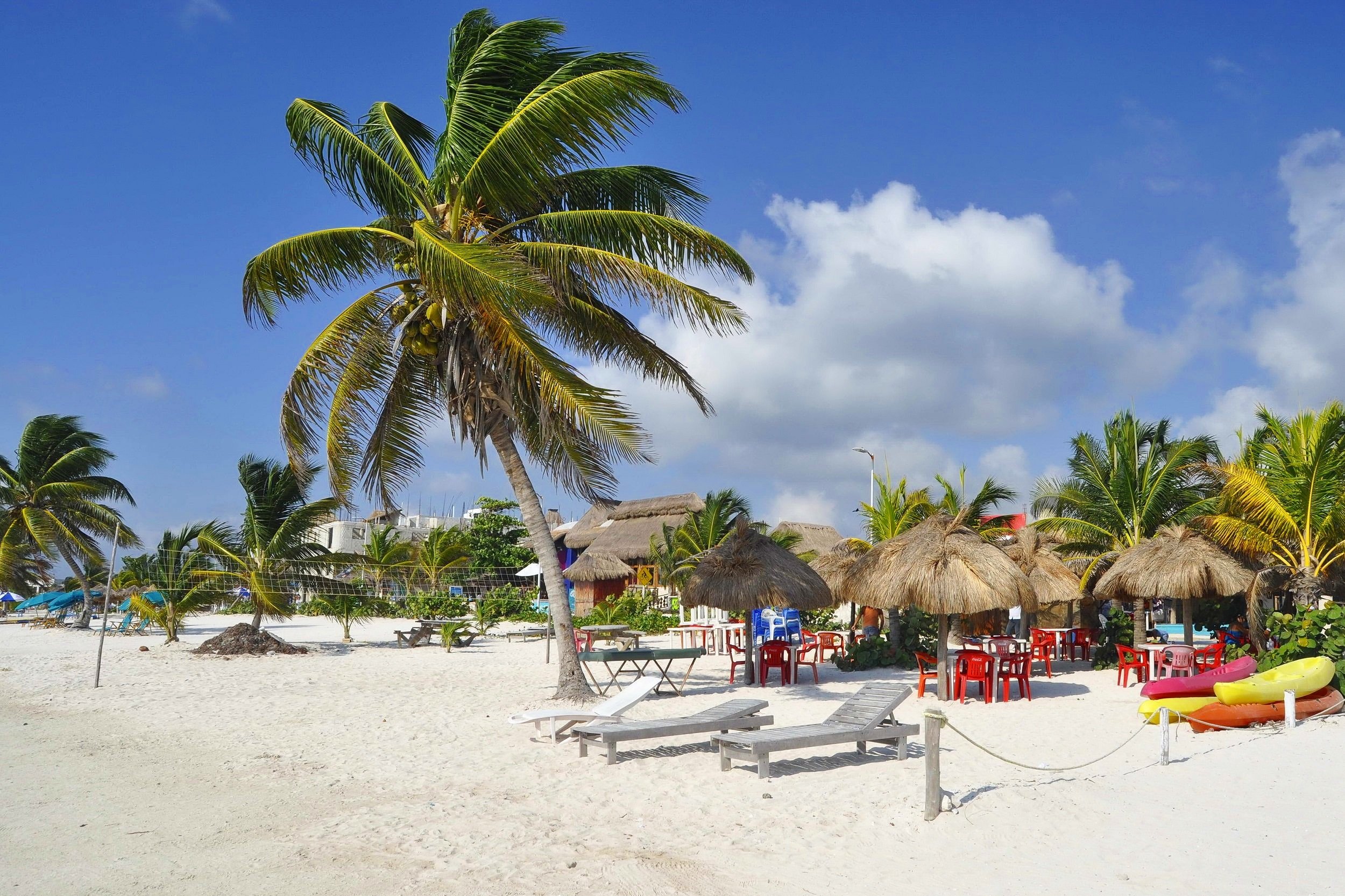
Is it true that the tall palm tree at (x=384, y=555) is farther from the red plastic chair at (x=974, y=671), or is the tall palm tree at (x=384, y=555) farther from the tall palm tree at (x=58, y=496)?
the red plastic chair at (x=974, y=671)

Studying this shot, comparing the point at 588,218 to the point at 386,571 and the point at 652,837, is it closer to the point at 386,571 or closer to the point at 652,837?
the point at 652,837

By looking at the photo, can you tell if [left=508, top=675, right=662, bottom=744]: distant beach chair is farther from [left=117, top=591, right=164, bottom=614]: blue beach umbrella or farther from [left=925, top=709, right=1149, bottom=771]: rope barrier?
[left=117, top=591, right=164, bottom=614]: blue beach umbrella

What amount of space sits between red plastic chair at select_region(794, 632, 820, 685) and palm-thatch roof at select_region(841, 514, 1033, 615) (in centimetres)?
196

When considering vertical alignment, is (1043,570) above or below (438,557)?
below

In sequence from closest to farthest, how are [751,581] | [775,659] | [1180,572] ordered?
1. [751,581]
2. [1180,572]
3. [775,659]

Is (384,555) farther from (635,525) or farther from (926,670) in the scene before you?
(926,670)

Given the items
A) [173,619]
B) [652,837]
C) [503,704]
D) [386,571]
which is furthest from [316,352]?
[386,571]

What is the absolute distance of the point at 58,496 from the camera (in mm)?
26219

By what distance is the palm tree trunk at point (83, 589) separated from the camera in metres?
26.2

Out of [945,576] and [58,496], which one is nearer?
[945,576]

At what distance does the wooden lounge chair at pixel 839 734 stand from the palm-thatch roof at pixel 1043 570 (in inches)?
295

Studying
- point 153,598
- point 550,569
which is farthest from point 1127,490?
point 153,598

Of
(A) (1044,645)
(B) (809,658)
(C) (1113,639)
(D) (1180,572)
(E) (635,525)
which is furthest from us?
(E) (635,525)

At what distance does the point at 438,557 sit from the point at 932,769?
27.3m
